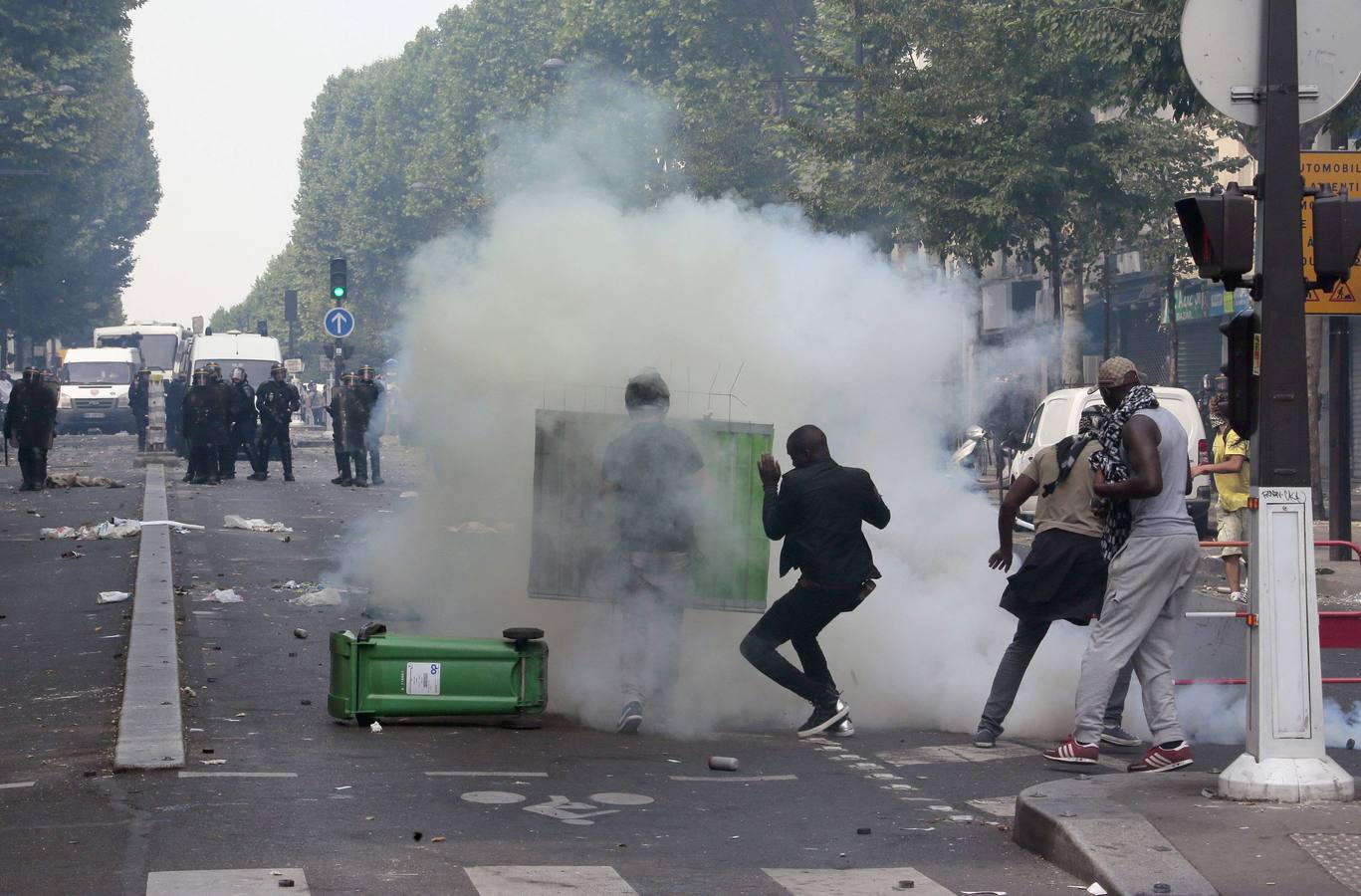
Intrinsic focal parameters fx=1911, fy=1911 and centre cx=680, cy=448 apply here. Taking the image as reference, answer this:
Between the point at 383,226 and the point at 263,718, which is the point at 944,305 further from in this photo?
the point at 383,226

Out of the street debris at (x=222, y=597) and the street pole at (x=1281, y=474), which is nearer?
the street pole at (x=1281, y=474)

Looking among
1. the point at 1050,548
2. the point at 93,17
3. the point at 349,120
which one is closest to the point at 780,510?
the point at 1050,548

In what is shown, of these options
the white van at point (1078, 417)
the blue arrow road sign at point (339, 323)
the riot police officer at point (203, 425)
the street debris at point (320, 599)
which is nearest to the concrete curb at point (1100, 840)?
the street debris at point (320, 599)

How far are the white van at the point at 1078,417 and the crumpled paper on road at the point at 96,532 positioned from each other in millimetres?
8742

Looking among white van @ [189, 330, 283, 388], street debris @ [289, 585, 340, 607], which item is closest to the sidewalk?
street debris @ [289, 585, 340, 607]

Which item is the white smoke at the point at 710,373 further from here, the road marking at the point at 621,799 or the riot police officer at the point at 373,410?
the riot police officer at the point at 373,410

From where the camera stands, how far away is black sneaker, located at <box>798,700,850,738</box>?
27.8 feet

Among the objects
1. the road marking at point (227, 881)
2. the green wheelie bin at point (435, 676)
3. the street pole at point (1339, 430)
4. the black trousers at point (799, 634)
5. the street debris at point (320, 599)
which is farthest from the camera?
the street pole at point (1339, 430)

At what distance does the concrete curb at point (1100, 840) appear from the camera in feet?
17.8

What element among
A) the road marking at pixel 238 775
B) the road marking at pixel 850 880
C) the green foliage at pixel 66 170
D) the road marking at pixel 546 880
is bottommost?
the road marking at pixel 850 880

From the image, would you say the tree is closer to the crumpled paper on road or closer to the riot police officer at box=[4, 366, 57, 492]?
the riot police officer at box=[4, 366, 57, 492]

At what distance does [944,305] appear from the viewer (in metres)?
9.80

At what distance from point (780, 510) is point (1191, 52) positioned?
9.13 ft

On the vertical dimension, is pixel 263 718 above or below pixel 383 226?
below
